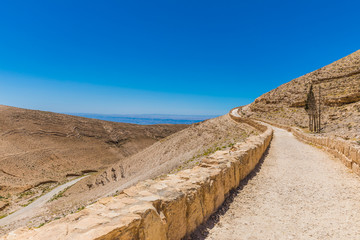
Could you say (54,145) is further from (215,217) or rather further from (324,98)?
(324,98)

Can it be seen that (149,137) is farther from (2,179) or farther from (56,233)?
(56,233)

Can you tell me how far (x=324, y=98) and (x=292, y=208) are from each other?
1589 inches

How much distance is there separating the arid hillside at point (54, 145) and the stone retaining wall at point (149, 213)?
3712cm

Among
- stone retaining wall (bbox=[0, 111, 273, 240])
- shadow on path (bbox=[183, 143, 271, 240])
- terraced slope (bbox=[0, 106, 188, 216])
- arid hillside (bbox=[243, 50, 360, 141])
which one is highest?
arid hillside (bbox=[243, 50, 360, 141])

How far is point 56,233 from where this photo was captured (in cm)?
257

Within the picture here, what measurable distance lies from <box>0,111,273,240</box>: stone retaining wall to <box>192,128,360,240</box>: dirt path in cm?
42

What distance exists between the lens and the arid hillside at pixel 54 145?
39188 millimetres

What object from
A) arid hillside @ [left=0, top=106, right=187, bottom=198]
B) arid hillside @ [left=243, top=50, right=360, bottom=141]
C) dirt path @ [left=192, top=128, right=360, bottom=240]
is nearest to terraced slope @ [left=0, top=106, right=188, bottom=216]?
arid hillside @ [left=0, top=106, right=187, bottom=198]

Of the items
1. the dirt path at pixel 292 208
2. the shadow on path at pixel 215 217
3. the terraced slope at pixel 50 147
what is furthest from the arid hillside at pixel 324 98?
the terraced slope at pixel 50 147

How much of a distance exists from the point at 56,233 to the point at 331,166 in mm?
10946

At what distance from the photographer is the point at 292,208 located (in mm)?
5547

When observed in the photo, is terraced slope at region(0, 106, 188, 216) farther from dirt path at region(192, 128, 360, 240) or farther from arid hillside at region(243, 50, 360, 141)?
arid hillside at region(243, 50, 360, 141)

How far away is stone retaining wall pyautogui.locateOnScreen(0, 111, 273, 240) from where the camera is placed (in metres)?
2.63

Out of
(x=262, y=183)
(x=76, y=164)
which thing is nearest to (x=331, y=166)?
(x=262, y=183)
